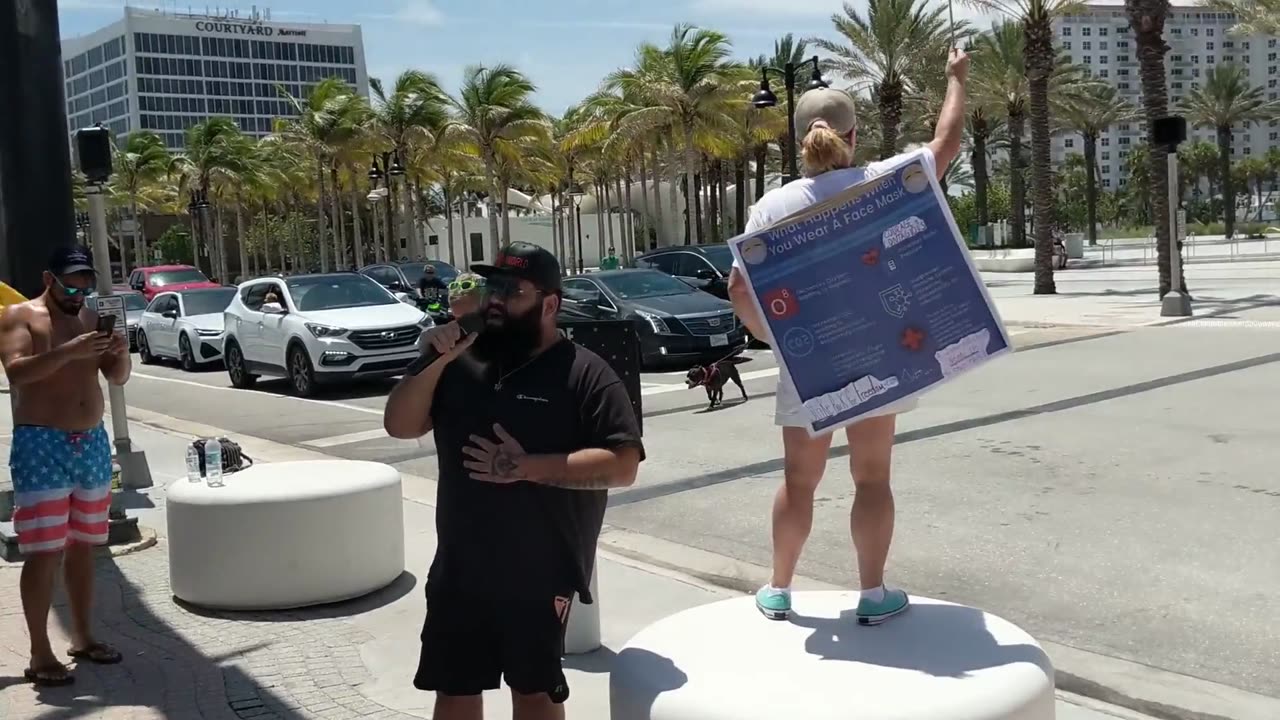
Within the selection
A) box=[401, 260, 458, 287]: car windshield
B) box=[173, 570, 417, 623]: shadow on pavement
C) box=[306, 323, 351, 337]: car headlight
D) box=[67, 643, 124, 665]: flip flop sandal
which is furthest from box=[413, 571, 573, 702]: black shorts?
box=[401, 260, 458, 287]: car windshield

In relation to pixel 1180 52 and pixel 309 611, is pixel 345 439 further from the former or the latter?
pixel 1180 52

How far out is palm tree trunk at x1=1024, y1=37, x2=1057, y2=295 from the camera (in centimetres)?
2788

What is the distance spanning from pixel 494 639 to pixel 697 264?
62.7 feet

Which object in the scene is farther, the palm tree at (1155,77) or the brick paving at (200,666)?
the palm tree at (1155,77)

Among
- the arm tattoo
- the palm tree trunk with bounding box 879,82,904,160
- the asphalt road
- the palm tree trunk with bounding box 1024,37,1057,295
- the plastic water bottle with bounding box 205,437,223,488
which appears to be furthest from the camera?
the palm tree trunk with bounding box 879,82,904,160

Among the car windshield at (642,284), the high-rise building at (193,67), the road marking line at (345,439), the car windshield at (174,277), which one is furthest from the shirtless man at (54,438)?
the high-rise building at (193,67)

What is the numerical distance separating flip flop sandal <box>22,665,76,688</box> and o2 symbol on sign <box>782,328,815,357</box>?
3.38 metres

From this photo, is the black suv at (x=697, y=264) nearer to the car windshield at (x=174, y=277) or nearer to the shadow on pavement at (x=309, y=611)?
the shadow on pavement at (x=309, y=611)

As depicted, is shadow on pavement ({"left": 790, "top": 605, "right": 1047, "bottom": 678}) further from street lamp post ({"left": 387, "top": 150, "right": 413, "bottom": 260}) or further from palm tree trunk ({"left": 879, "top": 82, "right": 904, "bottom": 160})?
street lamp post ({"left": 387, "top": 150, "right": 413, "bottom": 260})

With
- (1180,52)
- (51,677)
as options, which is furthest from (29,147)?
(1180,52)

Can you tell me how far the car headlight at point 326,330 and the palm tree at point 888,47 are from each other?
25317 mm

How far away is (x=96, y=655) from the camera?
526 centimetres

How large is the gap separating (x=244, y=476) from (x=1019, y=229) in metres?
49.6

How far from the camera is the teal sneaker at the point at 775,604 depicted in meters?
3.87
